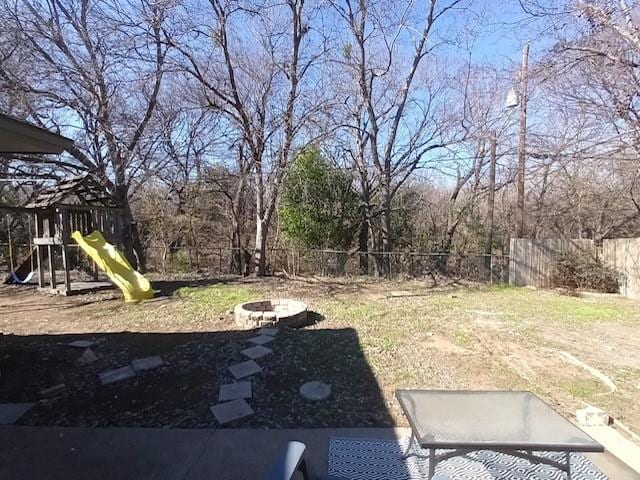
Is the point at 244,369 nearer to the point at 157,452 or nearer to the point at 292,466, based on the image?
the point at 157,452

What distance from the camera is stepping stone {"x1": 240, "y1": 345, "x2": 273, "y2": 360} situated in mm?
3994

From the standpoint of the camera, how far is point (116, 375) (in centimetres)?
359

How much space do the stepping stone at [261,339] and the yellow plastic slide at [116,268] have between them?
3.28 meters

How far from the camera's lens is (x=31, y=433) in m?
2.62

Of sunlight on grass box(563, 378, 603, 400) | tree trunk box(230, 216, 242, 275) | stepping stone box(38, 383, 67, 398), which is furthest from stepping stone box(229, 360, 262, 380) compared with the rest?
tree trunk box(230, 216, 242, 275)

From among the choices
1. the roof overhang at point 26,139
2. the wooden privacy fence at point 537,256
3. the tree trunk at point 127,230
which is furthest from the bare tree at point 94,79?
the wooden privacy fence at point 537,256

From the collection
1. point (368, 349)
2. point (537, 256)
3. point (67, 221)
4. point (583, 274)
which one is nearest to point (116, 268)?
point (67, 221)

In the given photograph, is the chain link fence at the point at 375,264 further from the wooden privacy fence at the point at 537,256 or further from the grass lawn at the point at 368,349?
the grass lawn at the point at 368,349

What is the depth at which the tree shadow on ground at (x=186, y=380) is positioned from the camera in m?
2.84

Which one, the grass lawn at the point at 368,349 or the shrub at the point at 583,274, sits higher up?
the shrub at the point at 583,274

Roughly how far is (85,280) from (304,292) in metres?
5.18

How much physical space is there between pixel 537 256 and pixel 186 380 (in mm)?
8373

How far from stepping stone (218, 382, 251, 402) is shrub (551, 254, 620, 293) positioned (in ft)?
26.2

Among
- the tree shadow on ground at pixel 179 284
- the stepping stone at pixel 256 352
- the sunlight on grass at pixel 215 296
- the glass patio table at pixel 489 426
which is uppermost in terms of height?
the glass patio table at pixel 489 426
